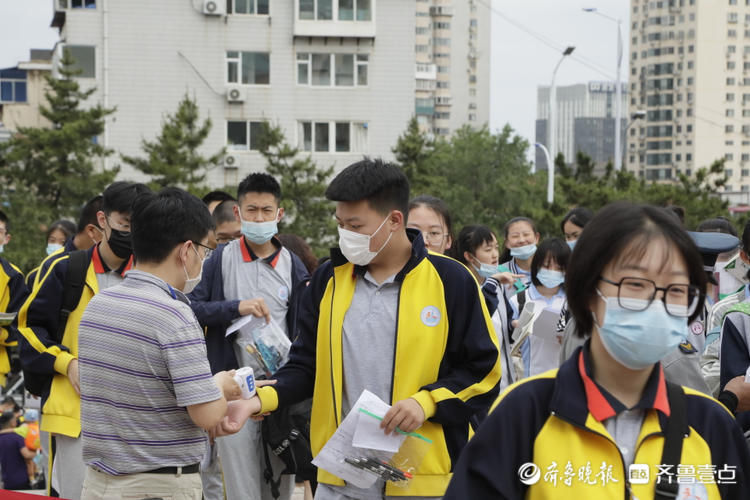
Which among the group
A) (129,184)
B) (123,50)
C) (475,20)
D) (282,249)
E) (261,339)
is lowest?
(261,339)

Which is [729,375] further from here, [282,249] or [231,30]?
[231,30]

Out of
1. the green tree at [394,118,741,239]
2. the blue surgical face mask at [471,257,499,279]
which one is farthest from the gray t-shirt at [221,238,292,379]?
the green tree at [394,118,741,239]

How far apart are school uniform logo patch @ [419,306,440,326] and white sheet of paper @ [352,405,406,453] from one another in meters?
0.45

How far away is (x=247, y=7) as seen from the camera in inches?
1582

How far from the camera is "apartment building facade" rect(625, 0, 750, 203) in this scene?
112 meters

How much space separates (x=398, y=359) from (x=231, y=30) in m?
37.9

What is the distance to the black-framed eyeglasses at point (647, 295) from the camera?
2.33 meters

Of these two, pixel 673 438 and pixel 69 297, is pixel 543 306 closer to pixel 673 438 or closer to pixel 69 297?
pixel 69 297

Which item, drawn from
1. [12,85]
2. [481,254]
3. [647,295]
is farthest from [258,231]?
[12,85]

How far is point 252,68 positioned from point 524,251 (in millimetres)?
32370

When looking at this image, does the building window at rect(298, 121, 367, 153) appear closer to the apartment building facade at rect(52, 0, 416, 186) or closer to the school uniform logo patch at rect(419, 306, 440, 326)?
the apartment building facade at rect(52, 0, 416, 186)

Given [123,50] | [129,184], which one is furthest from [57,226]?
[123,50]

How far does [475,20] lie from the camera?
4537 inches

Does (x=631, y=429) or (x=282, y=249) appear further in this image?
(x=282, y=249)
